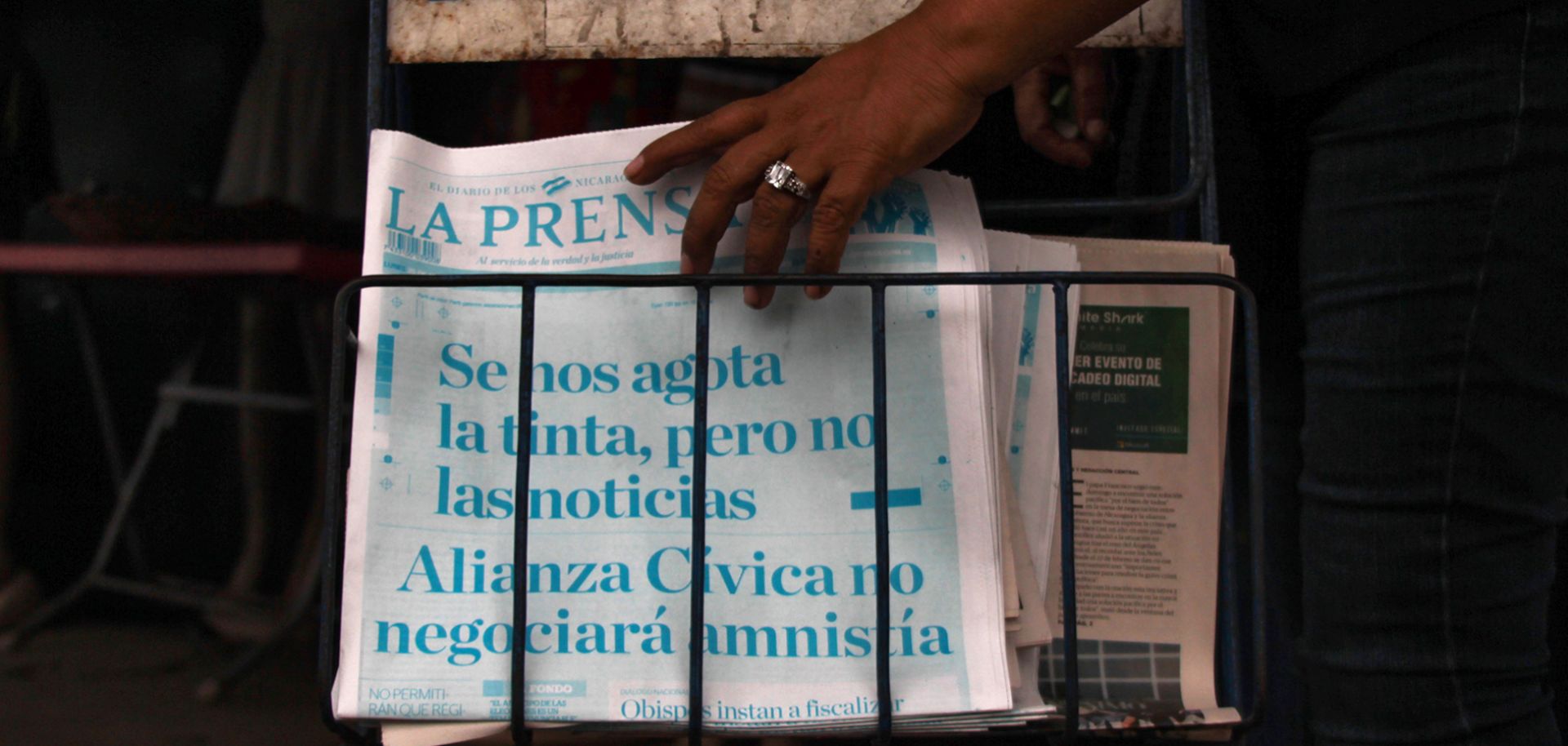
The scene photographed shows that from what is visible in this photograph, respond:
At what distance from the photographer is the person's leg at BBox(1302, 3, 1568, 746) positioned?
0.50 meters

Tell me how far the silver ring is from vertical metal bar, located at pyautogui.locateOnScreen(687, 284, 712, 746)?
0.20 feet

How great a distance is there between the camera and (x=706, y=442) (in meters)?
0.50

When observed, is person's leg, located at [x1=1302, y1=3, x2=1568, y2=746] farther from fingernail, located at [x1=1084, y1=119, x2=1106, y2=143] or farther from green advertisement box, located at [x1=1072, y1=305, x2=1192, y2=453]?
fingernail, located at [x1=1084, y1=119, x2=1106, y2=143]

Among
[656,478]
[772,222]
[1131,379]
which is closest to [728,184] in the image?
[772,222]

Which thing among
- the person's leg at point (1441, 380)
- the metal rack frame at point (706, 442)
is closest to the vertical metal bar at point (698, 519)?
the metal rack frame at point (706, 442)

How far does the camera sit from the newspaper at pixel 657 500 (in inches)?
19.5

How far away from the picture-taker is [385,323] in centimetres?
51

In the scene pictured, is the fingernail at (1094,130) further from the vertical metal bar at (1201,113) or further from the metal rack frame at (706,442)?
the metal rack frame at (706,442)

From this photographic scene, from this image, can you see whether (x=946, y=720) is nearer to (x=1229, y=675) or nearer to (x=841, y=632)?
(x=841, y=632)

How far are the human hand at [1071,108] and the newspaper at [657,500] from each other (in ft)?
0.79

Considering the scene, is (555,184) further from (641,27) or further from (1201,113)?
(1201,113)

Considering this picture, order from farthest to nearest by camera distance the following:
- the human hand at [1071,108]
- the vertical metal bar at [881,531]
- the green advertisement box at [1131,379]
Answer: the human hand at [1071,108]
the green advertisement box at [1131,379]
the vertical metal bar at [881,531]

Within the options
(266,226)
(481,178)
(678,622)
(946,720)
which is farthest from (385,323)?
(266,226)

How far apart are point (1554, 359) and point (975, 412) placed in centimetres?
29
